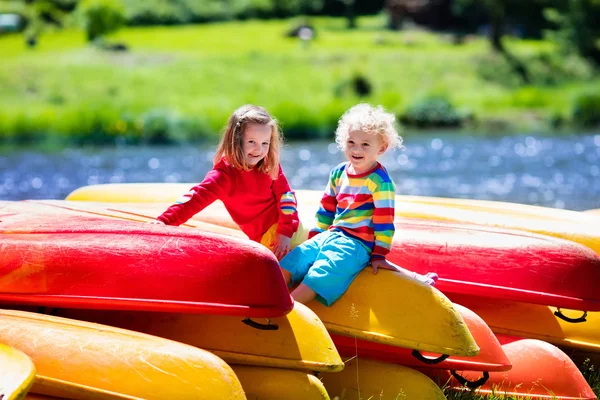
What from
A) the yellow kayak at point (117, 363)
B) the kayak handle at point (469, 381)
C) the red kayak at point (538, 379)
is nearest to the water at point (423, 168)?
the red kayak at point (538, 379)

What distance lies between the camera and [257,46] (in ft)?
89.5

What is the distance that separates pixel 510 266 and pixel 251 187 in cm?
115

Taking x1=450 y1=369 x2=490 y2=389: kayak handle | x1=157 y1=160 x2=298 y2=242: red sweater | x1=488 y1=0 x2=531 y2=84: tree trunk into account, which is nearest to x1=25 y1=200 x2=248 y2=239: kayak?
x1=157 y1=160 x2=298 y2=242: red sweater

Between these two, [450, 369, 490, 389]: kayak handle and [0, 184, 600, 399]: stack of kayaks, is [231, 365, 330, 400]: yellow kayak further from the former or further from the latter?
[450, 369, 490, 389]: kayak handle

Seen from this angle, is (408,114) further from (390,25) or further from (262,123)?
(262,123)

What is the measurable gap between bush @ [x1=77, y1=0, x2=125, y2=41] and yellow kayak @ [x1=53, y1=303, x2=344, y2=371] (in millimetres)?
24633

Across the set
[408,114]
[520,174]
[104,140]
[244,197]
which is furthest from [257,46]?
[244,197]

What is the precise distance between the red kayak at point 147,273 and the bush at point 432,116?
1780 centimetres

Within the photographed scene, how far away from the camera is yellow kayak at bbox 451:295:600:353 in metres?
4.02

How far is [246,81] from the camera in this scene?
953 inches

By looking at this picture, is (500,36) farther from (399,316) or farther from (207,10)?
(399,316)

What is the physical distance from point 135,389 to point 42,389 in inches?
11.5

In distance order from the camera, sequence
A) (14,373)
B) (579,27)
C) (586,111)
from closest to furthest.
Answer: (14,373)
(586,111)
(579,27)

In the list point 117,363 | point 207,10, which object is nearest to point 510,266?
point 117,363
